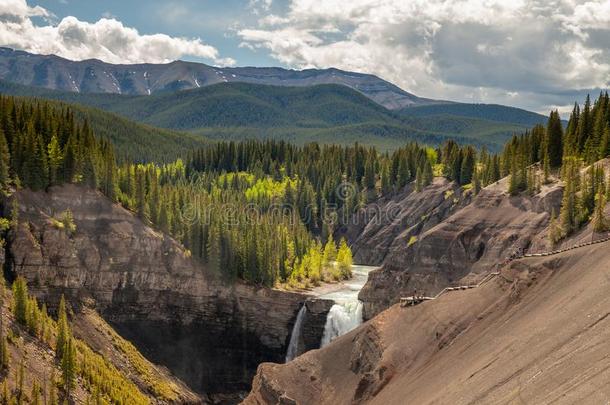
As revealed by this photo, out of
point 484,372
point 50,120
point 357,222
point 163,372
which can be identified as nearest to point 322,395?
point 484,372

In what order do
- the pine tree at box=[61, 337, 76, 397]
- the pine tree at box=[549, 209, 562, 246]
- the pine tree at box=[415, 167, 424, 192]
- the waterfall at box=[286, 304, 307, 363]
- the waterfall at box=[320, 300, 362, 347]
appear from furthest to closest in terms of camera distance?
1. the pine tree at box=[415, 167, 424, 192]
2. the waterfall at box=[286, 304, 307, 363]
3. the waterfall at box=[320, 300, 362, 347]
4. the pine tree at box=[549, 209, 562, 246]
5. the pine tree at box=[61, 337, 76, 397]

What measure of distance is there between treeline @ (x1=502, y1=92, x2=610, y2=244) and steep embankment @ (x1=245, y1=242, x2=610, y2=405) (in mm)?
16992

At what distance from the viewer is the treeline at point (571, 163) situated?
3189 inches

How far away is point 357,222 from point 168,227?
3097 inches

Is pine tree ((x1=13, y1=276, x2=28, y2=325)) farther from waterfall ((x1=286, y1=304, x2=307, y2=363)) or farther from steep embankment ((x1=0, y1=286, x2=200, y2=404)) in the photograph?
waterfall ((x1=286, y1=304, x2=307, y2=363))

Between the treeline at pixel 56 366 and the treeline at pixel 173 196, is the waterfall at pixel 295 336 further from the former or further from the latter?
the treeline at pixel 56 366

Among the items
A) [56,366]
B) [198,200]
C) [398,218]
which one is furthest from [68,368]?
[398,218]

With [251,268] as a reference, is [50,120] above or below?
above

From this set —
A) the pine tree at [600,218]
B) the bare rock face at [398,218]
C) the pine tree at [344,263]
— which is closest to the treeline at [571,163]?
the pine tree at [600,218]

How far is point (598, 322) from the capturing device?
147 feet

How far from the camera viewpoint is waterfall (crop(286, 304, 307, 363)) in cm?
11494

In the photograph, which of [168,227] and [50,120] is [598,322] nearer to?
[168,227]

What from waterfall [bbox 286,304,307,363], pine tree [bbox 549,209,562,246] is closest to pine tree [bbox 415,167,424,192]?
waterfall [bbox 286,304,307,363]

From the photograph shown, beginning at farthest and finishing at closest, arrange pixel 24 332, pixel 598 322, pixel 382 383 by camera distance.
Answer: pixel 24 332
pixel 382 383
pixel 598 322
